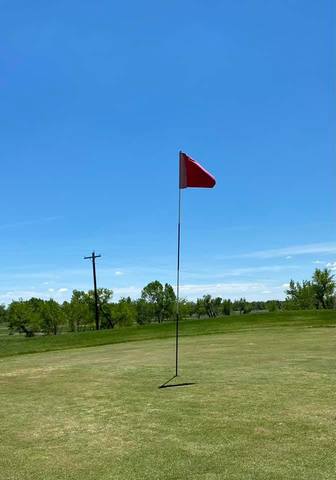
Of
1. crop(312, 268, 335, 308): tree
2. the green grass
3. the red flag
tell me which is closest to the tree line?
crop(312, 268, 335, 308): tree

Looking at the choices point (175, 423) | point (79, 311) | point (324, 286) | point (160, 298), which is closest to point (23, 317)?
point (79, 311)

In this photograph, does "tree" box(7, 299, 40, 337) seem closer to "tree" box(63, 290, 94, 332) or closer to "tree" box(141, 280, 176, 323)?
Result: "tree" box(63, 290, 94, 332)

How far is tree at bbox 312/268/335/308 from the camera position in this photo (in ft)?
301

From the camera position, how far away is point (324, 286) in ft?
303

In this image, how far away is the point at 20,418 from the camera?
6914mm

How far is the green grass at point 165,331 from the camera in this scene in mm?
22744

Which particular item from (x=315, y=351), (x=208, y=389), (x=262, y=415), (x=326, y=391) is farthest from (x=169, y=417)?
(x=315, y=351)

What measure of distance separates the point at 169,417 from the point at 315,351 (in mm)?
6898

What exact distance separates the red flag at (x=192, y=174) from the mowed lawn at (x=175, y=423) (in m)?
4.12

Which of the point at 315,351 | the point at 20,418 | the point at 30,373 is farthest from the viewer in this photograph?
the point at 315,351

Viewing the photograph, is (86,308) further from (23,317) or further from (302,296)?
(302,296)

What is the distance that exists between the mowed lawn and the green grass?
12010 millimetres

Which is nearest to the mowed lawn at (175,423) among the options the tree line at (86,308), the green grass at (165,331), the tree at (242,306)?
the green grass at (165,331)

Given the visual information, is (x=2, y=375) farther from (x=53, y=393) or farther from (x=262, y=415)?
(x=262, y=415)
